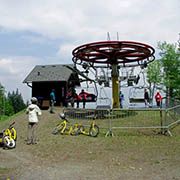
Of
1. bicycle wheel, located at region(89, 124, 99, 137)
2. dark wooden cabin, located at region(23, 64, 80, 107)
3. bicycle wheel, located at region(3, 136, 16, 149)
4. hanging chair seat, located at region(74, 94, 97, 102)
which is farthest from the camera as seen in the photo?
dark wooden cabin, located at region(23, 64, 80, 107)

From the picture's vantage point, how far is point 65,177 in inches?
315

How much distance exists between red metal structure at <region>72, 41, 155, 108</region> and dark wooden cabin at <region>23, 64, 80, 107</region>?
8.52 metres

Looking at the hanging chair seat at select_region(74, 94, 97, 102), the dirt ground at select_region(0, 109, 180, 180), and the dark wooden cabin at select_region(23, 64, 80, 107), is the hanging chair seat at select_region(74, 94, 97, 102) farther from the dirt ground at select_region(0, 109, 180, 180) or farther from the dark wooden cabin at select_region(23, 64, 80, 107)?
the dirt ground at select_region(0, 109, 180, 180)

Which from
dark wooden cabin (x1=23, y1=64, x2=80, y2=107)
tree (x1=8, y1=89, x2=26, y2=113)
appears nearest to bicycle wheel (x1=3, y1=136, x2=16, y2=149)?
dark wooden cabin (x1=23, y1=64, x2=80, y2=107)

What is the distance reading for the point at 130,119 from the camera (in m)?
17.3

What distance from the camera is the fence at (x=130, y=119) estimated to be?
15802 millimetres

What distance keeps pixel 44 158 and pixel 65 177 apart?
276cm

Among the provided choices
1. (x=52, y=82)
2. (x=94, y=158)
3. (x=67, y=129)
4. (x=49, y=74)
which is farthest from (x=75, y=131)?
(x=49, y=74)

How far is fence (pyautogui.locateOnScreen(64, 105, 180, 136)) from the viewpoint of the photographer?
51.8ft

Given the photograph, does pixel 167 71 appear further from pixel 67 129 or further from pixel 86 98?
pixel 67 129

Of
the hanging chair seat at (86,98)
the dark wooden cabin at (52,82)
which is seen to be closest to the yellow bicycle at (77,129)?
the hanging chair seat at (86,98)

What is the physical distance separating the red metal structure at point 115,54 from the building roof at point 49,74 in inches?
365

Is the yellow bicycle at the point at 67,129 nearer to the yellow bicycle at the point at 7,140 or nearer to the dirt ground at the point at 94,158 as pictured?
the dirt ground at the point at 94,158

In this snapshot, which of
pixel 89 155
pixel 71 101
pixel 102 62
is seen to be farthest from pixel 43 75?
pixel 89 155
